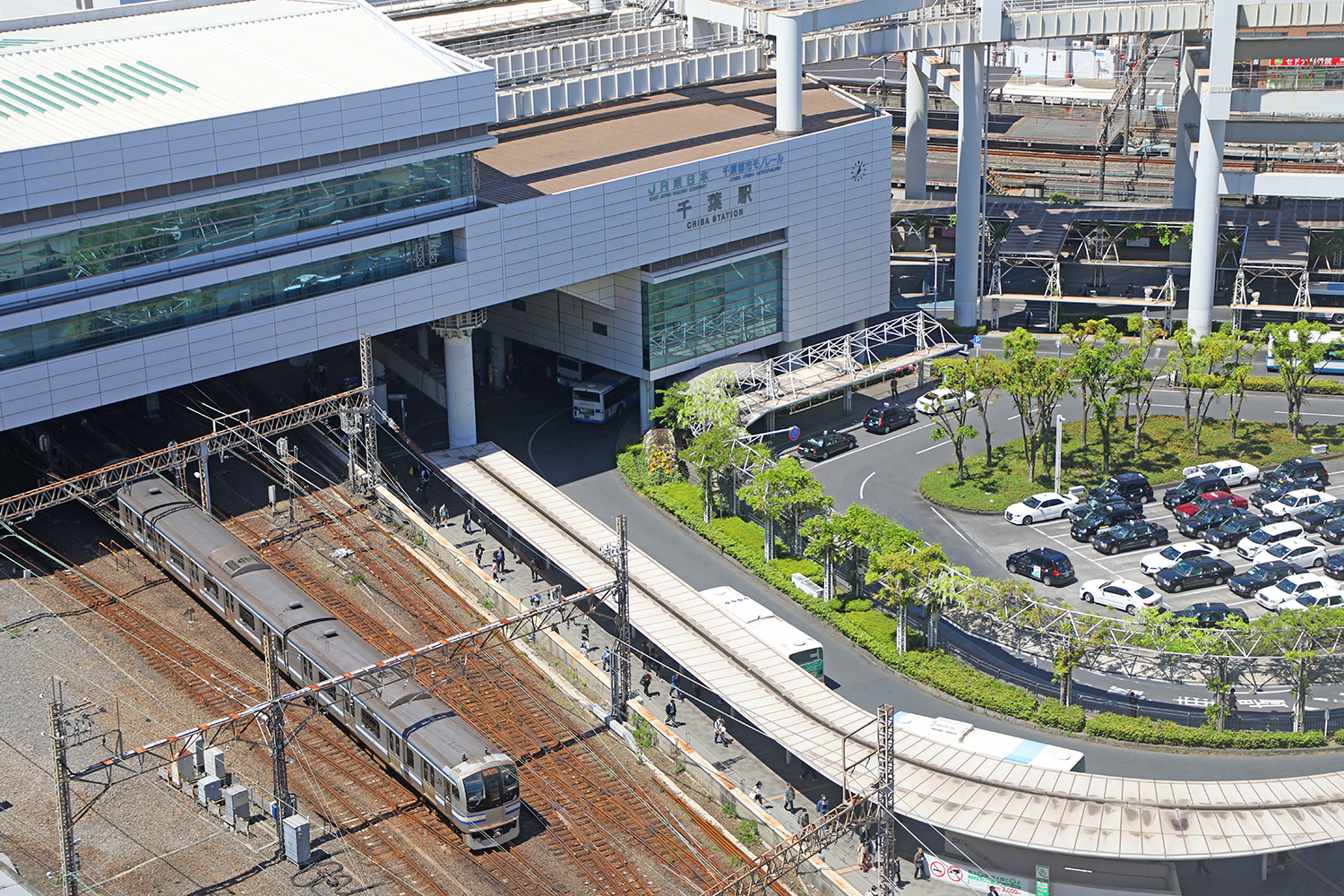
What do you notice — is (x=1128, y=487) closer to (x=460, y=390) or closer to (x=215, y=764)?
(x=460, y=390)

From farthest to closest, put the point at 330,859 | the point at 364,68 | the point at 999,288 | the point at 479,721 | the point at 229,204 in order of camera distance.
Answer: the point at 999,288 → the point at 364,68 → the point at 229,204 → the point at 479,721 → the point at 330,859

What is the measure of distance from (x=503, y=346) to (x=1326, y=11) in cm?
5024

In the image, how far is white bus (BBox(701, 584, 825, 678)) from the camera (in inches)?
2635

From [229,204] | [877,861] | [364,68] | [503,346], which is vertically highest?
[364,68]

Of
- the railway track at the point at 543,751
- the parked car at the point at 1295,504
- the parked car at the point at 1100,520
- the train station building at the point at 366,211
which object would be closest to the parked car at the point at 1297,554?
the parked car at the point at 1295,504

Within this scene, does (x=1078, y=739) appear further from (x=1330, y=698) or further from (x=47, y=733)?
(x=47, y=733)

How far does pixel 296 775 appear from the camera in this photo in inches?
2328

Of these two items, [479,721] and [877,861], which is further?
[479,721]

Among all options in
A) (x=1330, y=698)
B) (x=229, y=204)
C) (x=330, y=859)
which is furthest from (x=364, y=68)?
(x=1330, y=698)

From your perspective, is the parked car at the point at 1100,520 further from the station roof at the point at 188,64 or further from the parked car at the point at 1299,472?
the station roof at the point at 188,64

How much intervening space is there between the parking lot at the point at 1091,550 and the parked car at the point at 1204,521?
20.9 inches

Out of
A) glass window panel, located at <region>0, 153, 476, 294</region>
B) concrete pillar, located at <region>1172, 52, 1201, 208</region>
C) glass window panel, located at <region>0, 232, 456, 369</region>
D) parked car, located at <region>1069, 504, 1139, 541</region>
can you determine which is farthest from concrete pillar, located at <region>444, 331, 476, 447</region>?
concrete pillar, located at <region>1172, 52, 1201, 208</region>

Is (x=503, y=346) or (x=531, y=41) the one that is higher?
(x=531, y=41)

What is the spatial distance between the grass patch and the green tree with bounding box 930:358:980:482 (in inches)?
38.8
